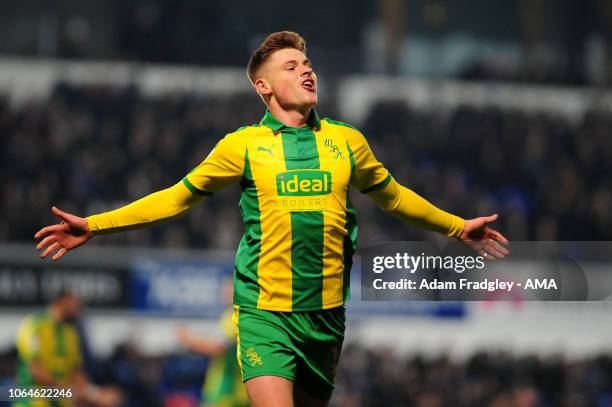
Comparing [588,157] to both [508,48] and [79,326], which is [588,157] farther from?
[79,326]

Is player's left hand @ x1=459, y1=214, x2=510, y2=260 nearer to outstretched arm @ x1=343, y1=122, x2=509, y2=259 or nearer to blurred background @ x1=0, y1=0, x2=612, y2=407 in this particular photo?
outstretched arm @ x1=343, y1=122, x2=509, y2=259

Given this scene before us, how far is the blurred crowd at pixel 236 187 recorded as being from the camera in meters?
15.8

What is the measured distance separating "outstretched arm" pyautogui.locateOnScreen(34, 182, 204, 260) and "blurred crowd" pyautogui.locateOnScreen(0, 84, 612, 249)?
10.1 metres

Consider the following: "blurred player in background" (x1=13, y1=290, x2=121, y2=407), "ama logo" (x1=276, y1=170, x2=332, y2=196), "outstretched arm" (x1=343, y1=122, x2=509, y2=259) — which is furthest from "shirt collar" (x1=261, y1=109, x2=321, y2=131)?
Answer: "blurred player in background" (x1=13, y1=290, x2=121, y2=407)

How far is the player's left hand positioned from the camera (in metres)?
5.22

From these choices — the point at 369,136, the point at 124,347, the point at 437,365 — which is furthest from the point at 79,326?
the point at 369,136

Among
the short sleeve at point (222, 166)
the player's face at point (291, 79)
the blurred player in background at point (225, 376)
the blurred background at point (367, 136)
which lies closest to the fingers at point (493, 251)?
the player's face at point (291, 79)

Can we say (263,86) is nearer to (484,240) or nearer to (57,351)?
(484,240)

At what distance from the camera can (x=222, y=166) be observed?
486 cm

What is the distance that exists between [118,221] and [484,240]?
1553mm

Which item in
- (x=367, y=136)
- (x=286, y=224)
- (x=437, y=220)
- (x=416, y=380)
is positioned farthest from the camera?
(x=367, y=136)

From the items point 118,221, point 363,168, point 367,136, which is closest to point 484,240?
point 363,168

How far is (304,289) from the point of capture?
4.79 metres

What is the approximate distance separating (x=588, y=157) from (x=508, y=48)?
3.00 metres
